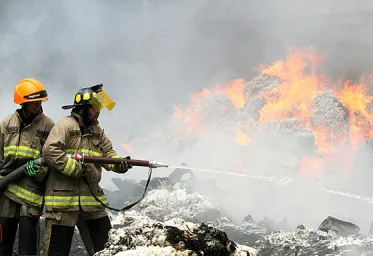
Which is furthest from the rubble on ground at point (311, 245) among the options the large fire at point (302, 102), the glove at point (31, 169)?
the large fire at point (302, 102)

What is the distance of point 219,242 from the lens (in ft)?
11.2

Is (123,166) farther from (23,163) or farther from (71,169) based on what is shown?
(23,163)

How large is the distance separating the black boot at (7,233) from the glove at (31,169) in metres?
0.61

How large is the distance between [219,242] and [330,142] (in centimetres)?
1369

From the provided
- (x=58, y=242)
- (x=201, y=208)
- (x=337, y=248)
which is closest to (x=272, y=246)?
(x=337, y=248)

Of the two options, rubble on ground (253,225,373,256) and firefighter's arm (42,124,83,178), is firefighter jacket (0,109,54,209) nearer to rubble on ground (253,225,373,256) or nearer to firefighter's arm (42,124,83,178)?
firefighter's arm (42,124,83,178)

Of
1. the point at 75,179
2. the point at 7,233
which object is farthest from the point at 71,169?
the point at 7,233

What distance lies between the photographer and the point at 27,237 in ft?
12.5

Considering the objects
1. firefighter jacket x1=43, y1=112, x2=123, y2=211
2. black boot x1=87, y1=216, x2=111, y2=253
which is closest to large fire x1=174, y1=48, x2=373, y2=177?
black boot x1=87, y1=216, x2=111, y2=253

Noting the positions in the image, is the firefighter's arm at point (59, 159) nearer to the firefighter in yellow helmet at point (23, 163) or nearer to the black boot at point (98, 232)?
the firefighter in yellow helmet at point (23, 163)

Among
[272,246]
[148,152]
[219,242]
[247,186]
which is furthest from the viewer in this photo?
[148,152]

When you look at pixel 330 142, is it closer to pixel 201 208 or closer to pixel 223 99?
pixel 223 99

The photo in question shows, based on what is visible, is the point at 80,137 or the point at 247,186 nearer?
the point at 80,137

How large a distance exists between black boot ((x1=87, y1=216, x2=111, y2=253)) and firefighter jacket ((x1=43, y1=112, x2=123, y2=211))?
Answer: 169 millimetres
